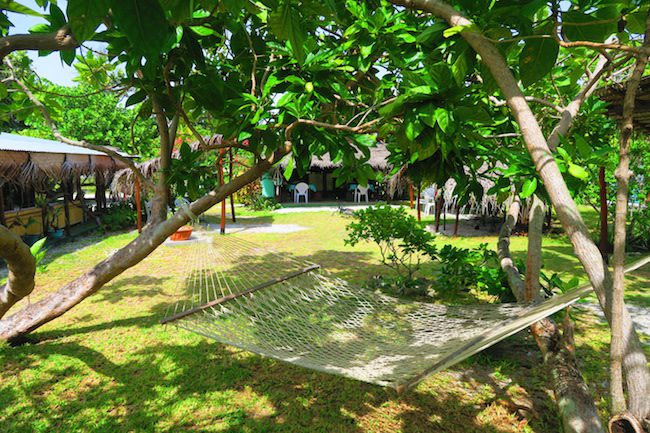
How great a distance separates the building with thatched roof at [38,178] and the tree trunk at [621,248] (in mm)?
7048

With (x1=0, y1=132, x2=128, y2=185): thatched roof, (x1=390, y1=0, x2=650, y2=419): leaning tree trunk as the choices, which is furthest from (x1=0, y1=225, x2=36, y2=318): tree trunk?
(x1=0, y1=132, x2=128, y2=185): thatched roof

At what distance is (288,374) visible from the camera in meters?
2.77

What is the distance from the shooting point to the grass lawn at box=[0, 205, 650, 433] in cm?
219

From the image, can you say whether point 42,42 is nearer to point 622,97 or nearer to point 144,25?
point 144,25

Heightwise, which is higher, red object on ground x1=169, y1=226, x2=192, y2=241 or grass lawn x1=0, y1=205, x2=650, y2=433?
red object on ground x1=169, y1=226, x2=192, y2=241

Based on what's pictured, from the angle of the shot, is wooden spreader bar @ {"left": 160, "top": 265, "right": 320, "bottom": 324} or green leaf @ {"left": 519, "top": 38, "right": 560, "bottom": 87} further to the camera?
wooden spreader bar @ {"left": 160, "top": 265, "right": 320, "bottom": 324}

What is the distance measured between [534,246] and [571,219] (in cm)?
137

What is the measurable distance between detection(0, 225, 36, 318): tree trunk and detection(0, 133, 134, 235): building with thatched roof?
217 inches

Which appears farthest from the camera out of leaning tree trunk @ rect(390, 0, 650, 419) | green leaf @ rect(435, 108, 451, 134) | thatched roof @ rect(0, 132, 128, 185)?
thatched roof @ rect(0, 132, 128, 185)

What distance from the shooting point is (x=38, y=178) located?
652 centimetres

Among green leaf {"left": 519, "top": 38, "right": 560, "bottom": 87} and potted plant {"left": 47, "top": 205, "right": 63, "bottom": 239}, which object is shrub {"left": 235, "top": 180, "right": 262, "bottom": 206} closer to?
potted plant {"left": 47, "top": 205, "right": 63, "bottom": 239}

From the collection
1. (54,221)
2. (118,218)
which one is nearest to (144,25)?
(54,221)

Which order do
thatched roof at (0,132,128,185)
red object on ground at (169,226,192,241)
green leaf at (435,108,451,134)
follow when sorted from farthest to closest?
red object on ground at (169,226,192,241) < thatched roof at (0,132,128,185) < green leaf at (435,108,451,134)

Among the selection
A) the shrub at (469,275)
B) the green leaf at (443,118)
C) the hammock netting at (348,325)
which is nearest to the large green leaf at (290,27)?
the green leaf at (443,118)
